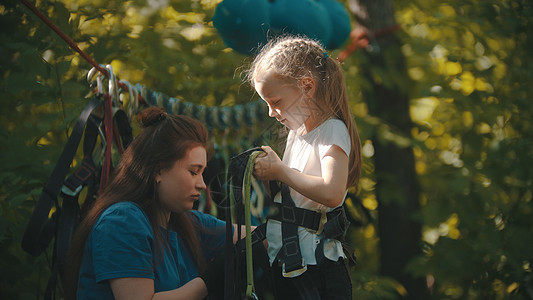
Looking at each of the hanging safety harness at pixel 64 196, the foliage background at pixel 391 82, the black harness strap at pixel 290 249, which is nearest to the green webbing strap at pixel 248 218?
the black harness strap at pixel 290 249

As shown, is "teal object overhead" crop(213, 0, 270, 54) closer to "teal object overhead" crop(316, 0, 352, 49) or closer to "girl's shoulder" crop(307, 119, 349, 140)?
"teal object overhead" crop(316, 0, 352, 49)

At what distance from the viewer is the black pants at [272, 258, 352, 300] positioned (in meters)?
1.54

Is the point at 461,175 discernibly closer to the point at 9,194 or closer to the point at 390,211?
the point at 390,211

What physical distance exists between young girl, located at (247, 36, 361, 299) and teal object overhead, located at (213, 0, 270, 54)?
25.5 inches

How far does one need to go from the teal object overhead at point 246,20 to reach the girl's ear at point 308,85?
713 mm

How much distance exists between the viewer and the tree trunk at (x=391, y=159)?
381cm

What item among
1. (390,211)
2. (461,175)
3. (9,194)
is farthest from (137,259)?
(390,211)

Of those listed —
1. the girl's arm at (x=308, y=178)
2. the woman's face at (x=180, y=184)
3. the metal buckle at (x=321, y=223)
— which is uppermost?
the girl's arm at (x=308, y=178)

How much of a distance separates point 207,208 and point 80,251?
708 millimetres

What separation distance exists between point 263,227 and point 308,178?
0.28 m

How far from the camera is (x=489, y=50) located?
3.45 metres

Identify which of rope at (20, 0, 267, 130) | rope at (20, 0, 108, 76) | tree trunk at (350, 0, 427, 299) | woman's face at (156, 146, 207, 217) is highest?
rope at (20, 0, 108, 76)

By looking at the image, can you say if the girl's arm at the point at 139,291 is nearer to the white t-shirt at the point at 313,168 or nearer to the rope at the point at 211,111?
the white t-shirt at the point at 313,168

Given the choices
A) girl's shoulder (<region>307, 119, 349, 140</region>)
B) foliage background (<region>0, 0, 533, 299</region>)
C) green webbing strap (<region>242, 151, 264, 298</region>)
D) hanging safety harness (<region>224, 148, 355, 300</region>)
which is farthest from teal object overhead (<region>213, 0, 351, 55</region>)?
green webbing strap (<region>242, 151, 264, 298</region>)
